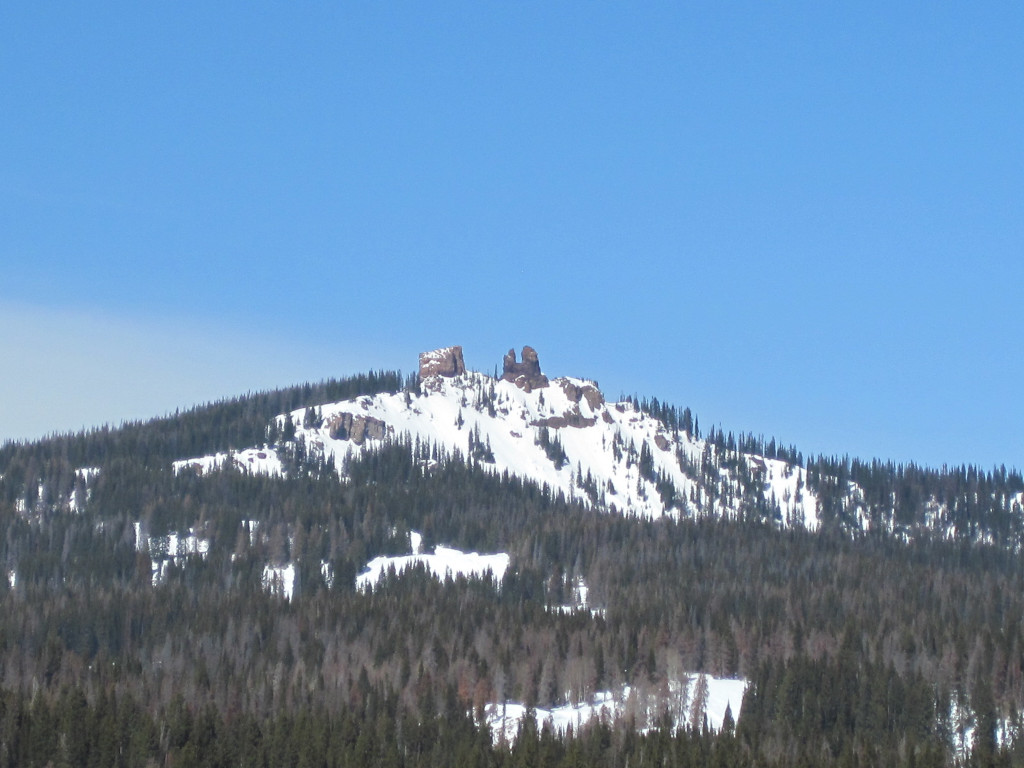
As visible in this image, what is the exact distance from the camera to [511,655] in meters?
144

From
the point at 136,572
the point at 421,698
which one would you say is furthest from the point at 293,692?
the point at 136,572

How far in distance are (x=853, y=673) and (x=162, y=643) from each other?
6933cm

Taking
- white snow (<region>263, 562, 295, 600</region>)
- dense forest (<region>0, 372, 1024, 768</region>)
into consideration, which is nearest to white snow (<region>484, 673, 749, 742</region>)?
dense forest (<region>0, 372, 1024, 768</region>)

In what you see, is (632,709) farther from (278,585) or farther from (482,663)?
(278,585)

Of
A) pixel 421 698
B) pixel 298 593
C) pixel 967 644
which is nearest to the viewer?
pixel 421 698

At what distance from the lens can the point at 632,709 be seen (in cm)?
12925

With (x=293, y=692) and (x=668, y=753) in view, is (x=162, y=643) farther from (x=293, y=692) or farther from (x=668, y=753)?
(x=668, y=753)

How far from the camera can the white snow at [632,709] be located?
420 ft

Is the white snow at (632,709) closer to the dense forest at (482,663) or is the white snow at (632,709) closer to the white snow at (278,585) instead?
the dense forest at (482,663)

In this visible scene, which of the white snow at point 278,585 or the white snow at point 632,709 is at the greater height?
the white snow at point 278,585

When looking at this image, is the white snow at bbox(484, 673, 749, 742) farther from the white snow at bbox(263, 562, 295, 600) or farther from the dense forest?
the white snow at bbox(263, 562, 295, 600)

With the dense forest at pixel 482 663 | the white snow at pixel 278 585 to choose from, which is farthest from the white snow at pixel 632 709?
the white snow at pixel 278 585

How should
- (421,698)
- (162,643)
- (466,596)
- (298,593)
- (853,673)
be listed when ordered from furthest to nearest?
(298,593) → (466,596) → (162,643) → (853,673) → (421,698)

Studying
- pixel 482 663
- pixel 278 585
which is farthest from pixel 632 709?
pixel 278 585
